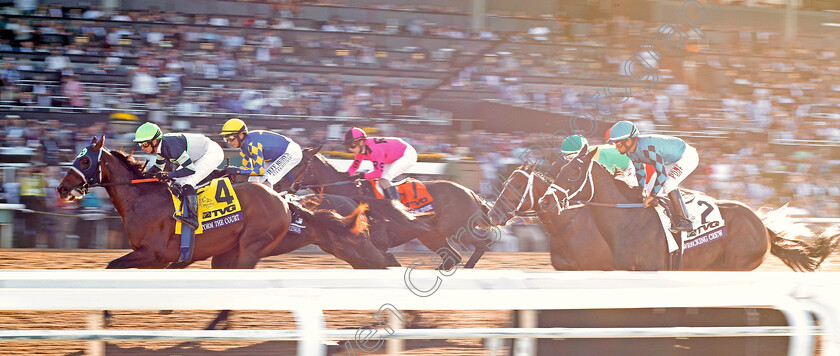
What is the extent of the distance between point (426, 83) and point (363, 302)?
35.4ft

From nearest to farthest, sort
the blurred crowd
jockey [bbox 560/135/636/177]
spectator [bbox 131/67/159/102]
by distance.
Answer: jockey [bbox 560/135/636/177], the blurred crowd, spectator [bbox 131/67/159/102]

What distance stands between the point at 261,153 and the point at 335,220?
1.05m

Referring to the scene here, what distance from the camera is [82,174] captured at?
200 inches

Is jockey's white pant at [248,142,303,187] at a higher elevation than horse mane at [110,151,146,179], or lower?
lower

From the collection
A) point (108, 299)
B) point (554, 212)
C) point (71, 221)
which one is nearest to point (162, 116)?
point (71, 221)

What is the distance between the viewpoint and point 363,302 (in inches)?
96.3

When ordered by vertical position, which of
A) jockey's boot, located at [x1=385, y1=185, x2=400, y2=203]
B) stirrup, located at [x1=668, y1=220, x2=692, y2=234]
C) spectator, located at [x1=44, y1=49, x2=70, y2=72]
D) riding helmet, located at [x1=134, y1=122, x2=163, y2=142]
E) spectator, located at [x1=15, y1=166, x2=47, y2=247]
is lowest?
spectator, located at [x1=15, y1=166, x2=47, y2=247]

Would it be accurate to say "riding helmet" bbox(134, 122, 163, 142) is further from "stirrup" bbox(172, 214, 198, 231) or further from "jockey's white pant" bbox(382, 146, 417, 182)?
"jockey's white pant" bbox(382, 146, 417, 182)

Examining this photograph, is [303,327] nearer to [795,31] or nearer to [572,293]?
[572,293]

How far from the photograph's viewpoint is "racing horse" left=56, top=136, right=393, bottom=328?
5020 mm

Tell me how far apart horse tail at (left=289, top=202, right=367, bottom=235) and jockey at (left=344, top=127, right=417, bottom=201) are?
1148 millimetres

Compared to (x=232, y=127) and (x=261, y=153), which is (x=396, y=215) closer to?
(x=261, y=153)

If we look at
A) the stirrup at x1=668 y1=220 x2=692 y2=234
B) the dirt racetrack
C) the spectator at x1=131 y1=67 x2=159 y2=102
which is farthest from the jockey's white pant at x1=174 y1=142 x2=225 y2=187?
the spectator at x1=131 y1=67 x2=159 y2=102

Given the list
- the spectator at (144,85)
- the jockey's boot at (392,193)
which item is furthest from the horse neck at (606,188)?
the spectator at (144,85)
